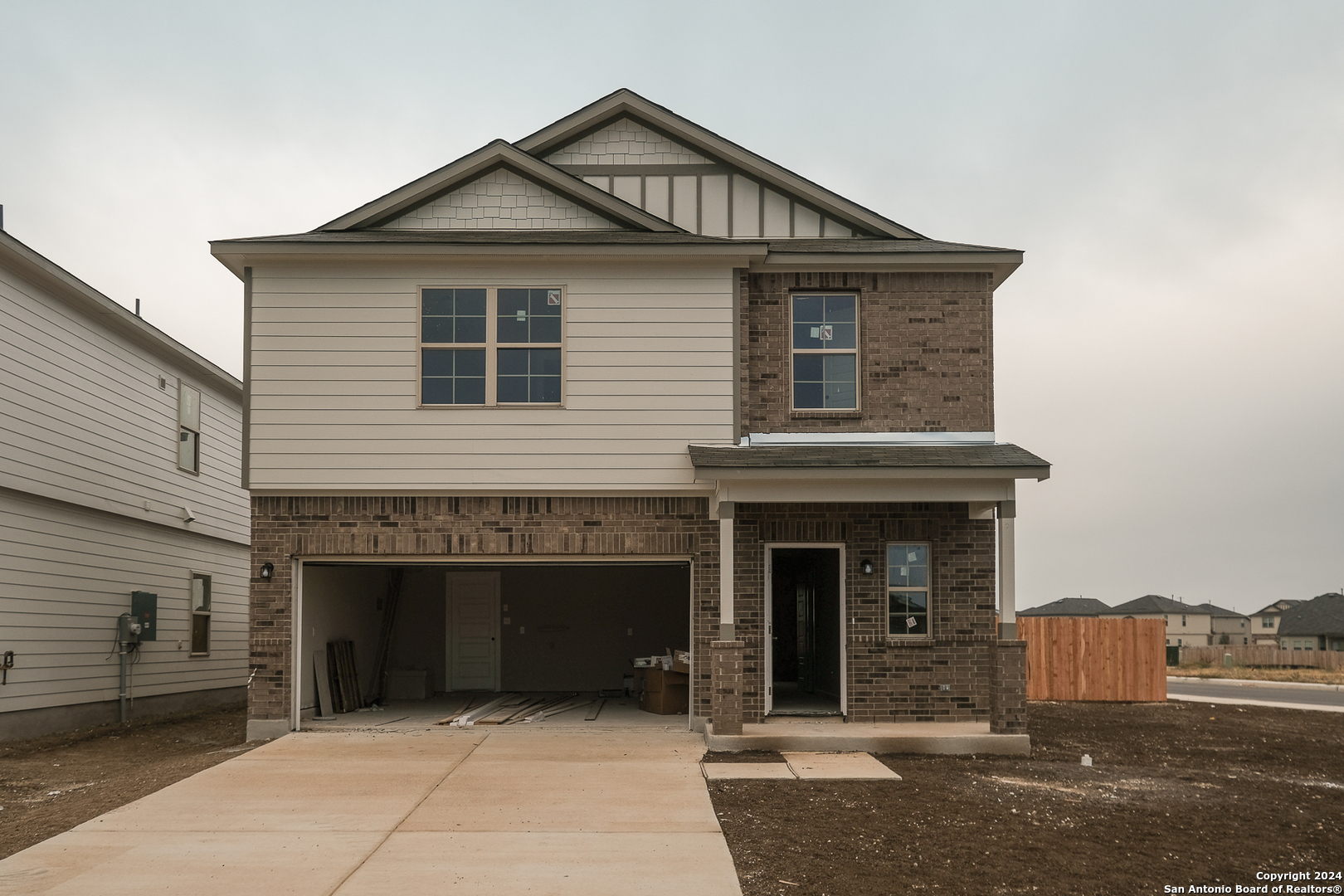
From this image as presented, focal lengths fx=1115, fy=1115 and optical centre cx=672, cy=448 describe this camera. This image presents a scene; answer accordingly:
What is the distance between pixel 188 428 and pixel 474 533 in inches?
330

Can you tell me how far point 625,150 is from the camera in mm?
14945

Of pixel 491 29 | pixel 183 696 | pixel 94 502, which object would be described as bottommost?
pixel 183 696

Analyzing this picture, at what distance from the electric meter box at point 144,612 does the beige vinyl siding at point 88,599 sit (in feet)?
0.45

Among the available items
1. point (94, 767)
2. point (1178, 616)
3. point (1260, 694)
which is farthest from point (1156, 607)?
point (94, 767)

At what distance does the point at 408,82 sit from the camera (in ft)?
62.2

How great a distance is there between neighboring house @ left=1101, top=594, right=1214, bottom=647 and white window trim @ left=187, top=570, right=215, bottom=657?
67.4 metres

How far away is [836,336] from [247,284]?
705 cm

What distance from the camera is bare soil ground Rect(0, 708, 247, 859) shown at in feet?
29.4

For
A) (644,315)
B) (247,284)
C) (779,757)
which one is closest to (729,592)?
(779,757)

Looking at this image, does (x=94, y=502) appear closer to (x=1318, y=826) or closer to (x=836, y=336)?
(x=836, y=336)

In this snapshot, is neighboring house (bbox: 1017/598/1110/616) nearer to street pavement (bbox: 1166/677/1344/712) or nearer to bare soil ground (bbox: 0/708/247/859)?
street pavement (bbox: 1166/677/1344/712)

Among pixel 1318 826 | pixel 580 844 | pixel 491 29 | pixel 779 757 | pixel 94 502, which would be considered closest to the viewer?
pixel 580 844

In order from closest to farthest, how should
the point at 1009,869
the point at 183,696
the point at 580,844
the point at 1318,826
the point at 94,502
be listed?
1. the point at 1009,869
2. the point at 580,844
3. the point at 1318,826
4. the point at 94,502
5. the point at 183,696

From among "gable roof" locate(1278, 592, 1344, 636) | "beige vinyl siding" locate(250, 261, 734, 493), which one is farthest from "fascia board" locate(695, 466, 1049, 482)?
"gable roof" locate(1278, 592, 1344, 636)
